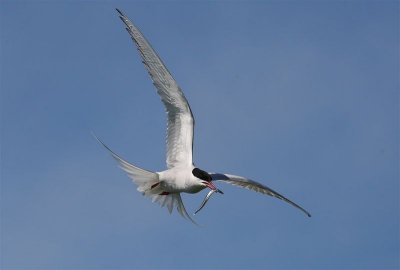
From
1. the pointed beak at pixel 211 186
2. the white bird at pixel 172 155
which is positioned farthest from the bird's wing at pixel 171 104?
the pointed beak at pixel 211 186

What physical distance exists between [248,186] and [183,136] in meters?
1.69

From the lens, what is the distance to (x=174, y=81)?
659 inches

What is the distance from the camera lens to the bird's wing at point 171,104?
16.4 metres

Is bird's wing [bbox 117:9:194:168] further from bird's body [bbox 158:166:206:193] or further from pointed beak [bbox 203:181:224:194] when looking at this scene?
pointed beak [bbox 203:181:224:194]

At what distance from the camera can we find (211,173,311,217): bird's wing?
57.5ft

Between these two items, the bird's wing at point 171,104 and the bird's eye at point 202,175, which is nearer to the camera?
the bird's wing at point 171,104

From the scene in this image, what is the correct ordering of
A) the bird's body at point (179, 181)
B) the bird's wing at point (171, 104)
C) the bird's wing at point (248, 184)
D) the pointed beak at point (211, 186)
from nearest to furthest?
the bird's wing at point (171, 104) < the pointed beak at point (211, 186) < the bird's body at point (179, 181) < the bird's wing at point (248, 184)

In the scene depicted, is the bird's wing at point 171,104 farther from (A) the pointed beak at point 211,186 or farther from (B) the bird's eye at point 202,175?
(A) the pointed beak at point 211,186

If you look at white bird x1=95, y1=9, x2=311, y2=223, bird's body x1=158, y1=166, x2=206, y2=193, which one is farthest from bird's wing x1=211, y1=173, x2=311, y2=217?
bird's body x1=158, y1=166, x2=206, y2=193

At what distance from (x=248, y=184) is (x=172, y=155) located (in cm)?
157

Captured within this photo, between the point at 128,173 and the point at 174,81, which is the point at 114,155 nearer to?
the point at 128,173

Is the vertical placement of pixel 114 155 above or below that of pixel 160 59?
below

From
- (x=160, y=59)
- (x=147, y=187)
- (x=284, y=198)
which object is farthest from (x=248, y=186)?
(x=160, y=59)

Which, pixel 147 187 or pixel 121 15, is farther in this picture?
pixel 147 187
